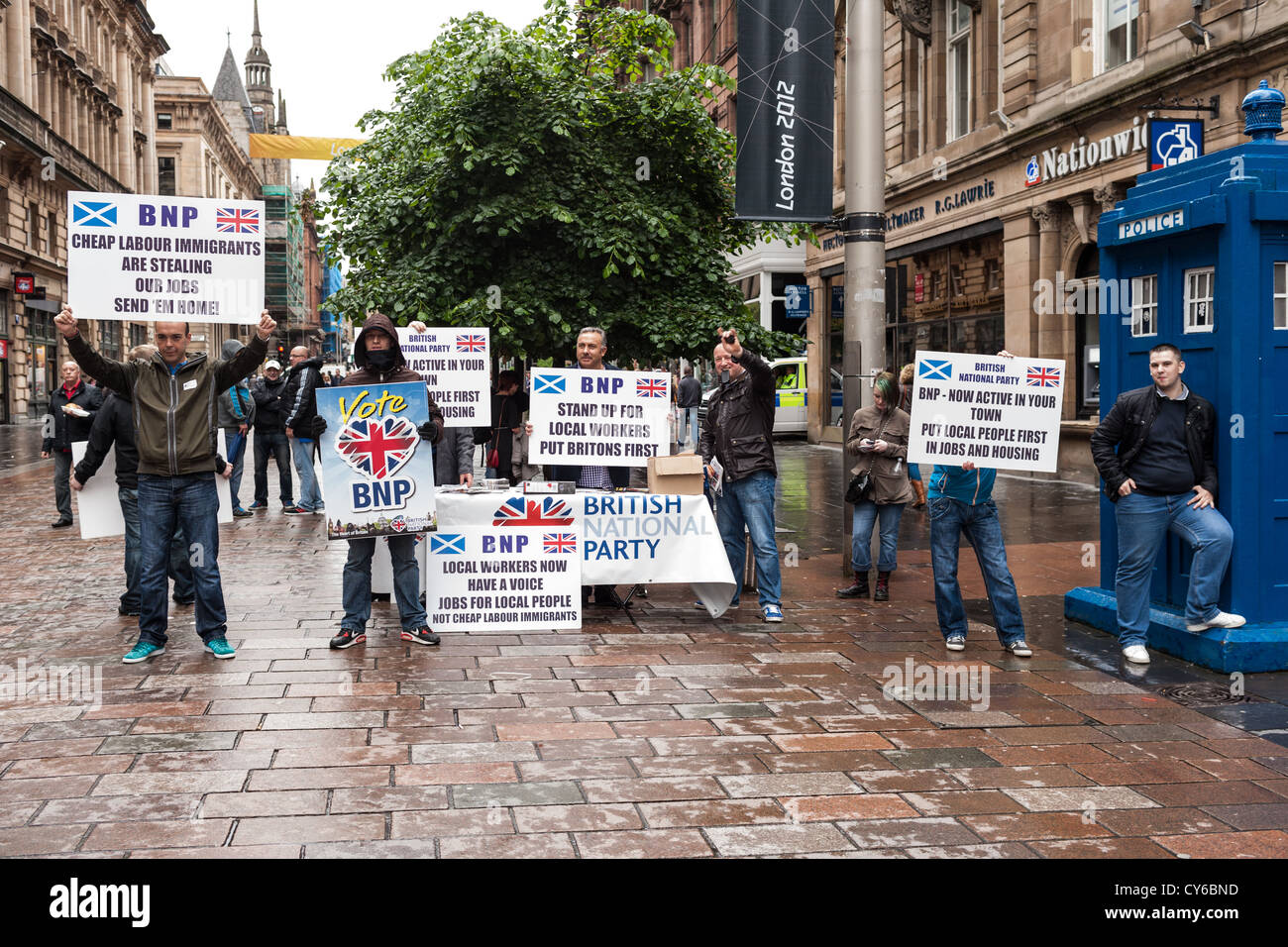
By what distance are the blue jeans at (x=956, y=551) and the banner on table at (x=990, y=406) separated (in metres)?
0.37

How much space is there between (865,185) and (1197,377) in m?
3.88

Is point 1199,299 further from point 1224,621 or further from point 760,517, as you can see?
point 760,517

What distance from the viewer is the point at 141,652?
23.9 ft

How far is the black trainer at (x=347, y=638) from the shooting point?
25.0 feet

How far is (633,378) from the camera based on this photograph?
9.07 metres

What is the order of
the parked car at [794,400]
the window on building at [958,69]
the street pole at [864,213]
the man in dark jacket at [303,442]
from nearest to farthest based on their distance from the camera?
1. the street pole at [864,213]
2. the man in dark jacket at [303,442]
3. the window on building at [958,69]
4. the parked car at [794,400]

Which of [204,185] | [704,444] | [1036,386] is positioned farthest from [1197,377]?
[204,185]

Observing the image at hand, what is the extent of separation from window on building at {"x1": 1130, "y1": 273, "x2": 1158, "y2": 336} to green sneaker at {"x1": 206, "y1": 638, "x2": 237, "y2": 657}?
19.4 feet

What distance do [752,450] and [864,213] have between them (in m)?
2.93

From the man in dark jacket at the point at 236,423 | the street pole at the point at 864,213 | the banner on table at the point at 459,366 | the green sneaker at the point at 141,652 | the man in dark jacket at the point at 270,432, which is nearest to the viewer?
the green sneaker at the point at 141,652

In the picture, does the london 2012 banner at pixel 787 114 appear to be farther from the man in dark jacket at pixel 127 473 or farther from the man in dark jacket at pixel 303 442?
the man in dark jacket at pixel 127 473

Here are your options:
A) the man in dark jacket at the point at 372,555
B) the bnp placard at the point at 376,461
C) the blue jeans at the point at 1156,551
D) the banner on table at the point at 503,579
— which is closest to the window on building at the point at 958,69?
the blue jeans at the point at 1156,551

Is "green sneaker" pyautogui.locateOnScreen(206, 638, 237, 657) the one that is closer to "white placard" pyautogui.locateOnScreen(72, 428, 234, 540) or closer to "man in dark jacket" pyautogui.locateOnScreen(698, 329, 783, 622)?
"white placard" pyautogui.locateOnScreen(72, 428, 234, 540)

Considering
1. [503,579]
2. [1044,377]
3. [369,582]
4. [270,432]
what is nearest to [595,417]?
[503,579]
